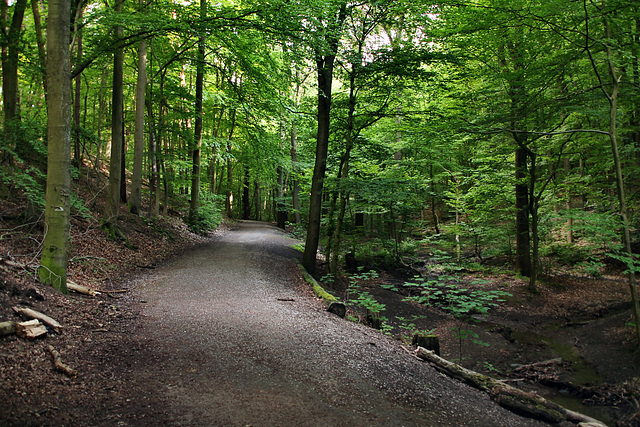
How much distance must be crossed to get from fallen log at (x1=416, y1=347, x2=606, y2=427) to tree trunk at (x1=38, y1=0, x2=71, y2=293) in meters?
5.82

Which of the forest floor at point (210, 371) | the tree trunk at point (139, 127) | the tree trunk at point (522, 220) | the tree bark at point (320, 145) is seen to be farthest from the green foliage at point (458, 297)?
the tree trunk at point (139, 127)

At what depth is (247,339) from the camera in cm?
451

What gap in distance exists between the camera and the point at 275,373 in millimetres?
3646

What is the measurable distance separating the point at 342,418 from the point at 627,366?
19.7 feet

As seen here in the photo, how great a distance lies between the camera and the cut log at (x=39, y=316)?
3840mm

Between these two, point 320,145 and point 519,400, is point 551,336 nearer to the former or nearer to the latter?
point 519,400

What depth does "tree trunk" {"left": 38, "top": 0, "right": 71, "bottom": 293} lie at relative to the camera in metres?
4.82

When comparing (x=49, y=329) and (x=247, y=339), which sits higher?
(x=49, y=329)

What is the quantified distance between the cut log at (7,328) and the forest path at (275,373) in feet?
3.68

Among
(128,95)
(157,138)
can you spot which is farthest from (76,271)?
(128,95)

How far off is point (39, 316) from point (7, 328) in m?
0.56

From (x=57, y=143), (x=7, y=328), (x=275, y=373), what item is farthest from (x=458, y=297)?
(x=57, y=143)

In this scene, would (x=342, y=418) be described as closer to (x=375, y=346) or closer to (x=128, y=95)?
(x=375, y=346)

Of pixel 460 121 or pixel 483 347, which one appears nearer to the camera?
pixel 483 347
